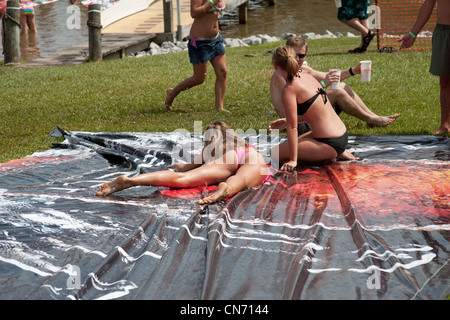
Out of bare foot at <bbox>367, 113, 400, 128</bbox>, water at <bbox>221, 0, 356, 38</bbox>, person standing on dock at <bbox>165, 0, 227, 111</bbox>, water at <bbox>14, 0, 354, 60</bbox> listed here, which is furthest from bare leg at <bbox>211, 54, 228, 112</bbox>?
water at <bbox>221, 0, 356, 38</bbox>

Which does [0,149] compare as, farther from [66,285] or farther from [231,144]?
[66,285]

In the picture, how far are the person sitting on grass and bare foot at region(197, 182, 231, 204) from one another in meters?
1.23

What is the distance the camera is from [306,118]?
577cm

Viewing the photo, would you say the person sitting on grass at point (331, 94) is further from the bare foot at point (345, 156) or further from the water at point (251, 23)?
the water at point (251, 23)

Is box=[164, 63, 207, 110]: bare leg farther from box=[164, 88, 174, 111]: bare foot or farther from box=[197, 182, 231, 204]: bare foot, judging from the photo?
box=[197, 182, 231, 204]: bare foot

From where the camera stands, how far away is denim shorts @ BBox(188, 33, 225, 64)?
27.1ft

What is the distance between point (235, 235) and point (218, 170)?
3.73ft

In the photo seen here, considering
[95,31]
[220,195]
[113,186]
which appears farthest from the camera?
[95,31]

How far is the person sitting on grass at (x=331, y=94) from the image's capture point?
239 inches

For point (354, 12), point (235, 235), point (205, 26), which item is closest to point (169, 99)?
point (205, 26)

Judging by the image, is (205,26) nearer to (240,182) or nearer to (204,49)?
(204,49)

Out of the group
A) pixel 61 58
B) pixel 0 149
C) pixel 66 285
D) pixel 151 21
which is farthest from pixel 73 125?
pixel 151 21

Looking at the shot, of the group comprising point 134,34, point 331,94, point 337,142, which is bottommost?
point 337,142
